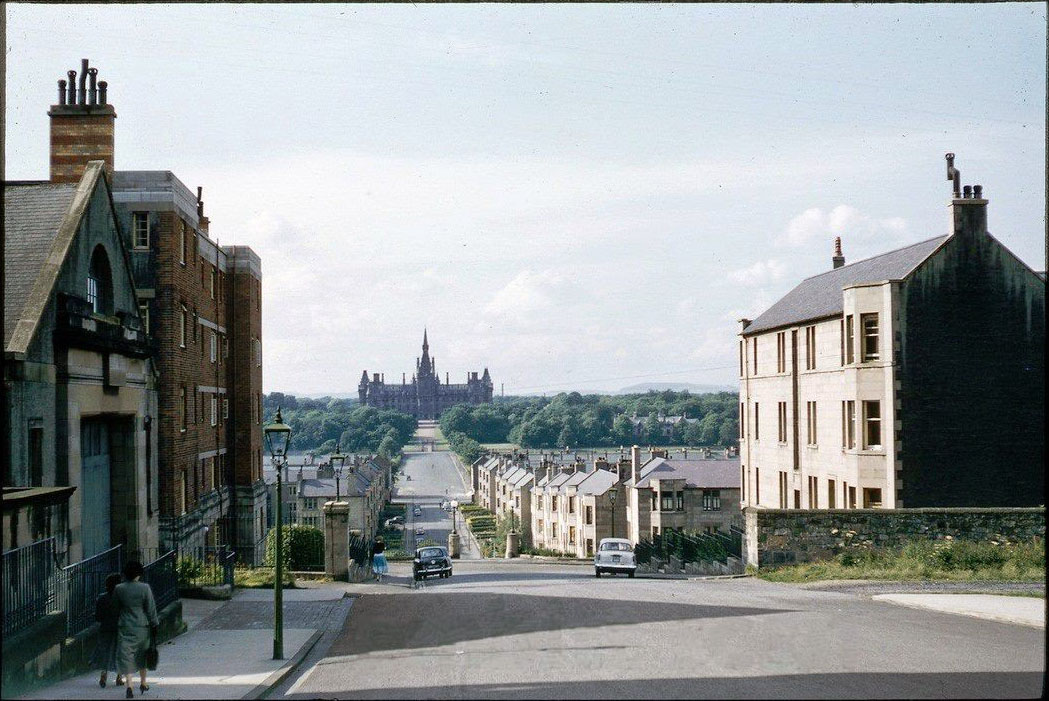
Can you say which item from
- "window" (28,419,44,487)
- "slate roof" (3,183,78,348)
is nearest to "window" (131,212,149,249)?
"slate roof" (3,183,78,348)

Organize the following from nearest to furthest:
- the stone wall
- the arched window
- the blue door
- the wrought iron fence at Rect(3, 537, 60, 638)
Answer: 1. the wrought iron fence at Rect(3, 537, 60, 638)
2. the blue door
3. the arched window
4. the stone wall

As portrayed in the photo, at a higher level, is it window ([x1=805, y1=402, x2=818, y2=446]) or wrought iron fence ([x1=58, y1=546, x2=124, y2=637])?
window ([x1=805, y1=402, x2=818, y2=446])

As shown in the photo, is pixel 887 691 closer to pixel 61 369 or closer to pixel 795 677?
pixel 795 677

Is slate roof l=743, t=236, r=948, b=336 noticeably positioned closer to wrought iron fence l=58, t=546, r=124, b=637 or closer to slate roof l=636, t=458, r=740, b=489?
wrought iron fence l=58, t=546, r=124, b=637

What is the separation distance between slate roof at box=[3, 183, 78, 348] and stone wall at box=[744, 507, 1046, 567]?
61.4 feet

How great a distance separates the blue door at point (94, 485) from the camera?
18.0 metres

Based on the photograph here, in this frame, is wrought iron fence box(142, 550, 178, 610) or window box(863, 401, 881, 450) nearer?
wrought iron fence box(142, 550, 178, 610)

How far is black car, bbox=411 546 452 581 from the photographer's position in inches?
1438

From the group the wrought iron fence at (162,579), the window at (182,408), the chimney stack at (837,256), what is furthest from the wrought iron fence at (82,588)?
the chimney stack at (837,256)

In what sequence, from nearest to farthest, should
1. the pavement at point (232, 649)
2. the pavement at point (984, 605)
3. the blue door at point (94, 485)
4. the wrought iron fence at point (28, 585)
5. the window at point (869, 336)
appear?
1. the wrought iron fence at point (28, 585)
2. the pavement at point (232, 649)
3. the pavement at point (984, 605)
4. the blue door at point (94, 485)
5. the window at point (869, 336)

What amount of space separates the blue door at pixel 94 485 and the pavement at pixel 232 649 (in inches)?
105

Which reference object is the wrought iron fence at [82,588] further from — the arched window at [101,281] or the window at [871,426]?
the window at [871,426]

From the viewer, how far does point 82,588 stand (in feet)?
46.9

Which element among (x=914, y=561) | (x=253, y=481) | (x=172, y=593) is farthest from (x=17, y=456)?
(x=253, y=481)
